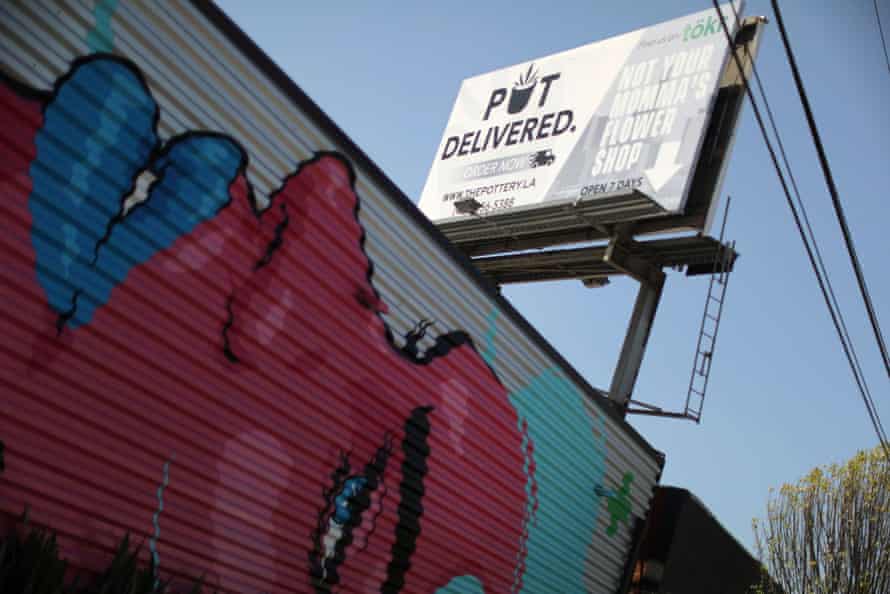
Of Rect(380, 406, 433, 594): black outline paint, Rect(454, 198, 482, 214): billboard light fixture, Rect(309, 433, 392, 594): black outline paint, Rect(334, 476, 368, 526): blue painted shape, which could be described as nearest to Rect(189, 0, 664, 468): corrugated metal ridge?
Rect(380, 406, 433, 594): black outline paint

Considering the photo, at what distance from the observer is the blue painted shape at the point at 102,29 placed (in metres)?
6.64

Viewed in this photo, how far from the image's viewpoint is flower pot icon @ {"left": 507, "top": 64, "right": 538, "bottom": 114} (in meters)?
18.9

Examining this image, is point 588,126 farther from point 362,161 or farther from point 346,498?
point 346,498

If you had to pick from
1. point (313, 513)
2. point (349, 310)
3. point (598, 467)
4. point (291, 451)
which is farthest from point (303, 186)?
point (598, 467)

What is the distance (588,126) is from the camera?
1711 cm

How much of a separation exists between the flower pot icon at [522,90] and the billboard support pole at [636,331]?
4430 mm

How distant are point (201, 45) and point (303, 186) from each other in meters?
1.59

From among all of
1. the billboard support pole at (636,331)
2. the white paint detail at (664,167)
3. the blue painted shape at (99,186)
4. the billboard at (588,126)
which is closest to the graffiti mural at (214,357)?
the blue painted shape at (99,186)

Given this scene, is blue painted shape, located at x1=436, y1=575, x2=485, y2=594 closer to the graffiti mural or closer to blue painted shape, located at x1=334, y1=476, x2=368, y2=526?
the graffiti mural

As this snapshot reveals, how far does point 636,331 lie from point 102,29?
11.4m

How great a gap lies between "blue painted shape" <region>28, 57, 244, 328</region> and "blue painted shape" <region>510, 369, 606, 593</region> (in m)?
5.56

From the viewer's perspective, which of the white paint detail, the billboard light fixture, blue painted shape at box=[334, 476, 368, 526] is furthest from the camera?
the billboard light fixture

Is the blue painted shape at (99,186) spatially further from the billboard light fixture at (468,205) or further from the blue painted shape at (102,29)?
the billboard light fixture at (468,205)

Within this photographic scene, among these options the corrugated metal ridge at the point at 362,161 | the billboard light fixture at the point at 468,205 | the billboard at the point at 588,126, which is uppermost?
the billboard at the point at 588,126
